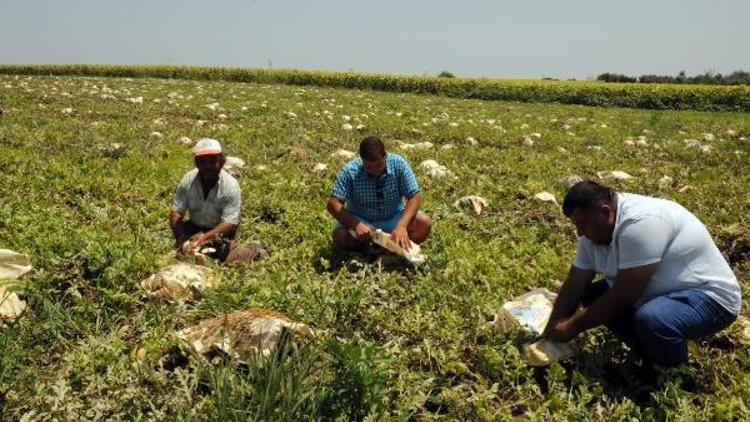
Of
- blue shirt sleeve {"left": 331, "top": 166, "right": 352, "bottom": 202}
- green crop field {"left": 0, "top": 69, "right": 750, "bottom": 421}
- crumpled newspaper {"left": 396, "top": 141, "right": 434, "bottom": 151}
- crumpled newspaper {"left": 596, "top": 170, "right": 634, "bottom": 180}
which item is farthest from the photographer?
crumpled newspaper {"left": 396, "top": 141, "right": 434, "bottom": 151}

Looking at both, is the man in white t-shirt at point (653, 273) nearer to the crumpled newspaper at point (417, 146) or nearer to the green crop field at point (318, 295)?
the green crop field at point (318, 295)

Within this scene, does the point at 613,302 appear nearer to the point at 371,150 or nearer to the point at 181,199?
the point at 371,150

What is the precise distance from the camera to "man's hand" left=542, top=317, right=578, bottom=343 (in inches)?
134

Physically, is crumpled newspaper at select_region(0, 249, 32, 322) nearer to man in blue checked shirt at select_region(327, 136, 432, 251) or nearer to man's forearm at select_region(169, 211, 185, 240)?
man's forearm at select_region(169, 211, 185, 240)

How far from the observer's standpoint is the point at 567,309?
11.8 ft

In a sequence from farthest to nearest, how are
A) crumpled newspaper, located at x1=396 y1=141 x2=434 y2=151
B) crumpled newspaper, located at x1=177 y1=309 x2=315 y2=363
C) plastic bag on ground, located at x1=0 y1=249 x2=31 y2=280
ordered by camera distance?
crumpled newspaper, located at x1=396 y1=141 x2=434 y2=151, plastic bag on ground, located at x1=0 y1=249 x2=31 y2=280, crumpled newspaper, located at x1=177 y1=309 x2=315 y2=363

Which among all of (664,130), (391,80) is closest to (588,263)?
(664,130)

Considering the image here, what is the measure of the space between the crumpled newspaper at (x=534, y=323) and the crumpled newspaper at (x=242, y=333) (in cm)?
129

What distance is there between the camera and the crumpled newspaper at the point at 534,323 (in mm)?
3529

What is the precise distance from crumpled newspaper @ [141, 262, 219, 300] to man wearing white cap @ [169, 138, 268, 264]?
85 cm

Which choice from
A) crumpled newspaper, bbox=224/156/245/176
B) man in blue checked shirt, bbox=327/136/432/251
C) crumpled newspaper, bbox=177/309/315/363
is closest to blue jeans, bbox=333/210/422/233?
man in blue checked shirt, bbox=327/136/432/251

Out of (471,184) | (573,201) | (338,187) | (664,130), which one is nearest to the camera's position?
(573,201)

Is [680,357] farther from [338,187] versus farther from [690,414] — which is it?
[338,187]

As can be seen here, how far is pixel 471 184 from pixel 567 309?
449 cm
